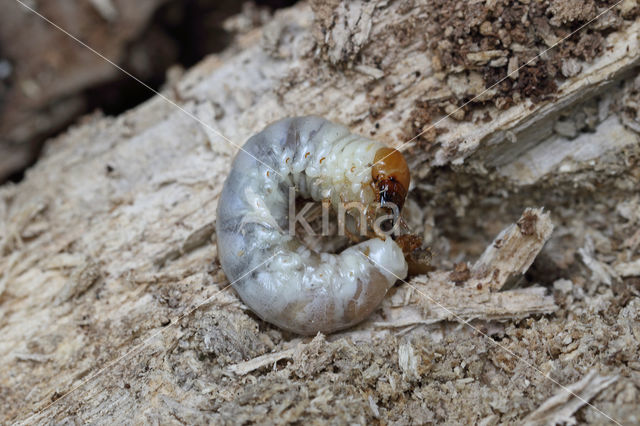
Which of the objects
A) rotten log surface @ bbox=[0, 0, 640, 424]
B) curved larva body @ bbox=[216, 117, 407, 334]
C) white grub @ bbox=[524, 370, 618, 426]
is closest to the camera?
white grub @ bbox=[524, 370, 618, 426]

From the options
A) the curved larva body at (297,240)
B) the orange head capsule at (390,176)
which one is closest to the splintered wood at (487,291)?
the curved larva body at (297,240)

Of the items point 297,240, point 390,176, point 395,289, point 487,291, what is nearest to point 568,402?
point 487,291

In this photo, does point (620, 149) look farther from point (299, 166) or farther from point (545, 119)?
point (299, 166)

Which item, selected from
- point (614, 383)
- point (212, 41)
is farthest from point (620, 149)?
point (212, 41)

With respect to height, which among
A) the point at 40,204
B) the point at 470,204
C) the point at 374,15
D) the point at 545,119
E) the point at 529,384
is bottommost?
the point at 529,384

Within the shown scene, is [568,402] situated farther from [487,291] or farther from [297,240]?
[297,240]

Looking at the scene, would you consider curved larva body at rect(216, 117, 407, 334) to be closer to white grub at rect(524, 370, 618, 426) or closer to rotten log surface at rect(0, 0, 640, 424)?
rotten log surface at rect(0, 0, 640, 424)

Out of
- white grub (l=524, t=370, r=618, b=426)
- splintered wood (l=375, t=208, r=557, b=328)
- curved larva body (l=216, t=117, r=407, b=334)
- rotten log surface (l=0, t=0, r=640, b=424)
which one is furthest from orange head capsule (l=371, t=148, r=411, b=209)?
white grub (l=524, t=370, r=618, b=426)

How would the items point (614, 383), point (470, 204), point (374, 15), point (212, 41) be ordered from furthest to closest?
point (212, 41), point (470, 204), point (374, 15), point (614, 383)
